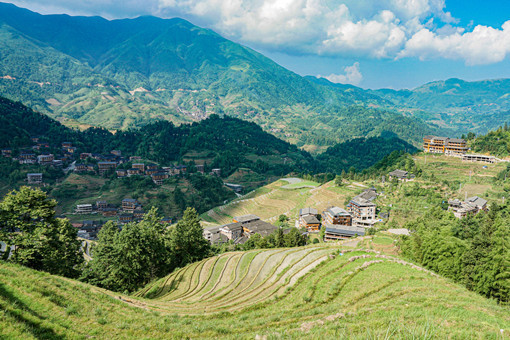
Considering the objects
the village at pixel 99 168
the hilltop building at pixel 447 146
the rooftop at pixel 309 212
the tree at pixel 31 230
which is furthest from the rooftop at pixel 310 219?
the hilltop building at pixel 447 146

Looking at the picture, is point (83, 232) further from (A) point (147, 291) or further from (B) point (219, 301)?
(B) point (219, 301)

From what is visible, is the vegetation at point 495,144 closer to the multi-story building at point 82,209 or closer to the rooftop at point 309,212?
the rooftop at point 309,212

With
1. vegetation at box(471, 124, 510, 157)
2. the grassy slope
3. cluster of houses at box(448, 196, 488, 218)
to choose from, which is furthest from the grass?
vegetation at box(471, 124, 510, 157)

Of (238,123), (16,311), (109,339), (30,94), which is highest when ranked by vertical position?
(30,94)

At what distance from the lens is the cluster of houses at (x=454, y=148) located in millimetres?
64387

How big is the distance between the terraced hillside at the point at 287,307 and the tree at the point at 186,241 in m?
9.78

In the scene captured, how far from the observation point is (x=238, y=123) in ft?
538

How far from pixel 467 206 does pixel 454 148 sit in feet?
132

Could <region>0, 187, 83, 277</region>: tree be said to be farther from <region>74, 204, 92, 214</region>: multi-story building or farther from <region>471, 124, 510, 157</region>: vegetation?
<region>471, 124, 510, 157</region>: vegetation

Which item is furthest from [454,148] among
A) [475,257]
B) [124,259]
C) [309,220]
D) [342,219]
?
[124,259]

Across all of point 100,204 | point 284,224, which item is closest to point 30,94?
point 100,204

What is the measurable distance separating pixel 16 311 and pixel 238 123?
15998 cm

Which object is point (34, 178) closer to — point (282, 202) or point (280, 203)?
point (280, 203)

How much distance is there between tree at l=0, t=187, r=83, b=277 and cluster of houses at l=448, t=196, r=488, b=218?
53.5m
